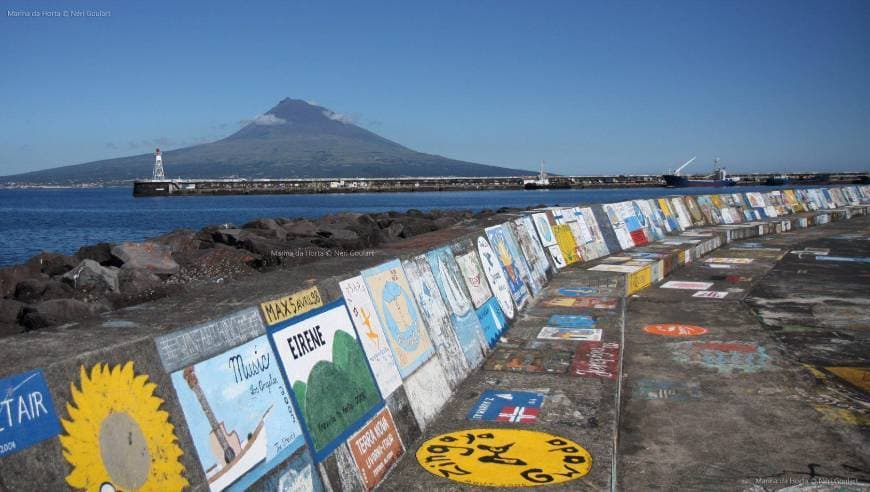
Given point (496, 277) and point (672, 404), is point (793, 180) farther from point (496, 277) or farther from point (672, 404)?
point (672, 404)

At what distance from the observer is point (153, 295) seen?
10609 mm

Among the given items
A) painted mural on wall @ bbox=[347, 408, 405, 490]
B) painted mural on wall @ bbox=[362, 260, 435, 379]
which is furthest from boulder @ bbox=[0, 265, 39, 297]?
painted mural on wall @ bbox=[347, 408, 405, 490]

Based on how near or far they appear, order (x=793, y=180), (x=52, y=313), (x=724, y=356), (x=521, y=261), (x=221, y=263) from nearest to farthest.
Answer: (x=724, y=356) → (x=52, y=313) → (x=521, y=261) → (x=221, y=263) → (x=793, y=180)

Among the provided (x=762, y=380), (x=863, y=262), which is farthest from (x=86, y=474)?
(x=863, y=262)

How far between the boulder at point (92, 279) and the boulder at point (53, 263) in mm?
3016

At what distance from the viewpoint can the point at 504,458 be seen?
505 cm

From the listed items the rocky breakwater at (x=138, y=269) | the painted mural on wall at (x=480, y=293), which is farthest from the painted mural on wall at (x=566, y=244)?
the painted mural on wall at (x=480, y=293)

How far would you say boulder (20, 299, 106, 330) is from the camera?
820 cm

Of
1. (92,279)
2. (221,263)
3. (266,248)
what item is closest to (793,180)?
(266,248)

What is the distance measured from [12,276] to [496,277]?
955 cm

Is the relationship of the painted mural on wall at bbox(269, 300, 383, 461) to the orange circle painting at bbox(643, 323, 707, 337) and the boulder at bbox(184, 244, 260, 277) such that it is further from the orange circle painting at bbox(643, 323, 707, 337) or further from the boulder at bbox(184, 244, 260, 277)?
the boulder at bbox(184, 244, 260, 277)

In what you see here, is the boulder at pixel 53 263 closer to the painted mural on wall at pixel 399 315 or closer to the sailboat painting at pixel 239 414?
the painted mural on wall at pixel 399 315

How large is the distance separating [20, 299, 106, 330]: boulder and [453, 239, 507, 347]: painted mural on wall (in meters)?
4.23

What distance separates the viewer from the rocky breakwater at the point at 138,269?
8828mm
